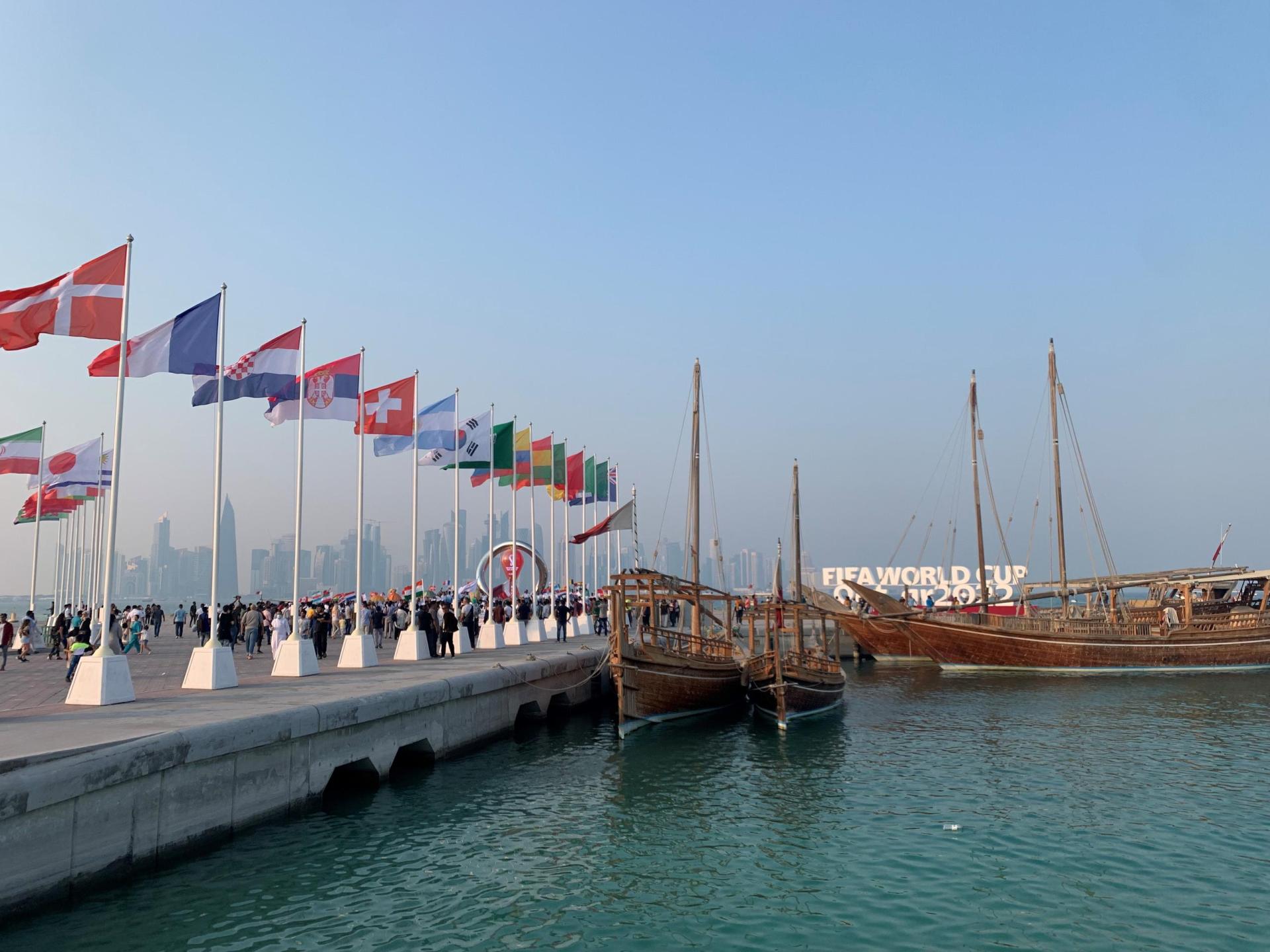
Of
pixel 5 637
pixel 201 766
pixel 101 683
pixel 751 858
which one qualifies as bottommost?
pixel 751 858

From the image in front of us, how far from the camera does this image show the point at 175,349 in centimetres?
1811

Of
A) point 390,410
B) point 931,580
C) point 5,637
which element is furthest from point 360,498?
point 931,580

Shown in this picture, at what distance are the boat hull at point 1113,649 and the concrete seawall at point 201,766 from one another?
100 feet

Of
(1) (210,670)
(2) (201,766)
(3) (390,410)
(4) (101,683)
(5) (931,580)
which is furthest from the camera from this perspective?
(5) (931,580)

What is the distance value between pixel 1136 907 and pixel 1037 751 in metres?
11.1

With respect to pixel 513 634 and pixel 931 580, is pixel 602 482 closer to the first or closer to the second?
pixel 513 634

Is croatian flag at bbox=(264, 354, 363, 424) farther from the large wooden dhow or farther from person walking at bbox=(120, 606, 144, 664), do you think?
person walking at bbox=(120, 606, 144, 664)

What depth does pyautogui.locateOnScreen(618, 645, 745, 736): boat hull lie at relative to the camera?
79.9 ft

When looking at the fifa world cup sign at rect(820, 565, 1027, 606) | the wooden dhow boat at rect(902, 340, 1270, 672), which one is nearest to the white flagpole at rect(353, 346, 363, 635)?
the wooden dhow boat at rect(902, 340, 1270, 672)

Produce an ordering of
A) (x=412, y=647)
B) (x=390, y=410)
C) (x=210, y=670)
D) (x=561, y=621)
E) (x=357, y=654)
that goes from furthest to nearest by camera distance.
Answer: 1. (x=561, y=621)
2. (x=412, y=647)
3. (x=390, y=410)
4. (x=357, y=654)
5. (x=210, y=670)

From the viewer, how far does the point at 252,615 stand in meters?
29.5

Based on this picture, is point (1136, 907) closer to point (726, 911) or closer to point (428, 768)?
point (726, 911)

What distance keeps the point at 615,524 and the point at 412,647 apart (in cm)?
939

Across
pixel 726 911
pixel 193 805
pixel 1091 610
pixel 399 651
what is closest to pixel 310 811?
pixel 193 805
